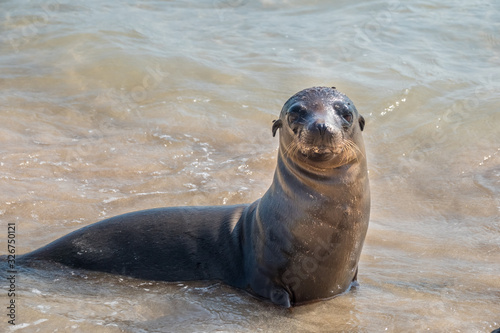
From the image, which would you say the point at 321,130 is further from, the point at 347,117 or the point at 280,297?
the point at 280,297

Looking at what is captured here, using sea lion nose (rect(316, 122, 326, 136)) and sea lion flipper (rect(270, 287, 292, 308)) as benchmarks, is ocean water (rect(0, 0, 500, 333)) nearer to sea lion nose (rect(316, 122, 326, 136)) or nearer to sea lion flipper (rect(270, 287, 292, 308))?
sea lion flipper (rect(270, 287, 292, 308))

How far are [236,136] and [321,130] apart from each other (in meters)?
5.33

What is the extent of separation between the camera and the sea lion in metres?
5.22

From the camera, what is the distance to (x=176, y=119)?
10.8 metres

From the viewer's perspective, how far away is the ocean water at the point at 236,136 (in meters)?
5.29

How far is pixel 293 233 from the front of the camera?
531 cm

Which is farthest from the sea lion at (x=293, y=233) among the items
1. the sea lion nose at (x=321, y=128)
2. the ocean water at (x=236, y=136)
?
the ocean water at (x=236, y=136)

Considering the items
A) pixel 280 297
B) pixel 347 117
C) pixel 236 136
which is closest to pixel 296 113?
pixel 347 117

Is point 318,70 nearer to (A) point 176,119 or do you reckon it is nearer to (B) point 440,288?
(A) point 176,119

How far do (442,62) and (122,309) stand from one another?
9739 millimetres

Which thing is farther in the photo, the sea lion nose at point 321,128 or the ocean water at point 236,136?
the ocean water at point 236,136

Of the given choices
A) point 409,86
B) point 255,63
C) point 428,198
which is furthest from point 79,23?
point 428,198

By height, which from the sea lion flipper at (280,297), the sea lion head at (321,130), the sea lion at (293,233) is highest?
the sea lion head at (321,130)

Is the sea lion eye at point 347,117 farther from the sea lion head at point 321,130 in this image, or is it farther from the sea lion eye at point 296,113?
the sea lion eye at point 296,113
